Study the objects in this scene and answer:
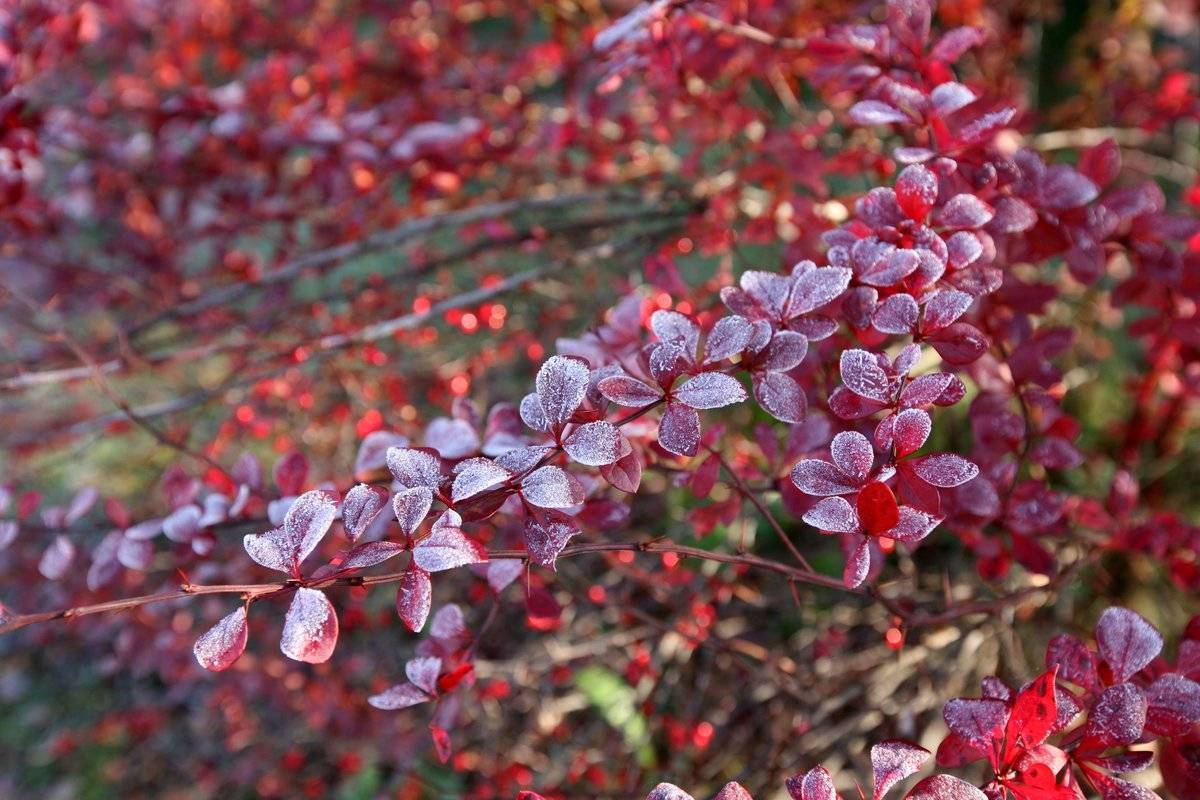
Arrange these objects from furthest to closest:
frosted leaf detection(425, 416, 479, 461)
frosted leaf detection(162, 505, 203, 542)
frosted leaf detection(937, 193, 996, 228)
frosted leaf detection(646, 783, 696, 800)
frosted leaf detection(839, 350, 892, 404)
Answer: frosted leaf detection(162, 505, 203, 542) → frosted leaf detection(425, 416, 479, 461) → frosted leaf detection(937, 193, 996, 228) → frosted leaf detection(839, 350, 892, 404) → frosted leaf detection(646, 783, 696, 800)

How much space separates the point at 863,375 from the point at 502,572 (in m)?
0.47

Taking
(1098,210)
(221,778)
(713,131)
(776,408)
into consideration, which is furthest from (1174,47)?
(221,778)

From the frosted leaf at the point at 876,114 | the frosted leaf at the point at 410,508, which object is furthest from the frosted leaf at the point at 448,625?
the frosted leaf at the point at 876,114

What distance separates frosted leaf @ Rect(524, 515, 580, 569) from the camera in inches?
31.8

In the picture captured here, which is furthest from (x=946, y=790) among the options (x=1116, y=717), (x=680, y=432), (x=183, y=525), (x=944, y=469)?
(x=183, y=525)

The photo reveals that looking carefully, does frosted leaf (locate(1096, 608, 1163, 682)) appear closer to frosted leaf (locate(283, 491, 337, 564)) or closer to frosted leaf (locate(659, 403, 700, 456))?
frosted leaf (locate(659, 403, 700, 456))

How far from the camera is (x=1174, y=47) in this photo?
3.04 meters

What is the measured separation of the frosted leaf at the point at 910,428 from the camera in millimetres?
814

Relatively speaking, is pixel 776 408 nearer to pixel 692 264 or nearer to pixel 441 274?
pixel 441 274

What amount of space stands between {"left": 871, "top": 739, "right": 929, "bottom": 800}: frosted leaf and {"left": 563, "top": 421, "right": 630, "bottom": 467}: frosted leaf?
0.36m

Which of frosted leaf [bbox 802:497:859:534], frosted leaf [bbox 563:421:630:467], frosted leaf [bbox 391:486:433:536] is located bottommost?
frosted leaf [bbox 802:497:859:534]

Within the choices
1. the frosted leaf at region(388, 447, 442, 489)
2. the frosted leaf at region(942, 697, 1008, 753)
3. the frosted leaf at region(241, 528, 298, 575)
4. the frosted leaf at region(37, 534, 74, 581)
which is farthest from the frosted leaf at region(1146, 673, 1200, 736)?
the frosted leaf at region(37, 534, 74, 581)

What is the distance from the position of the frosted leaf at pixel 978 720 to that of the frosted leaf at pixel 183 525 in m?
0.93

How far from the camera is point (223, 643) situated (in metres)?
0.80
